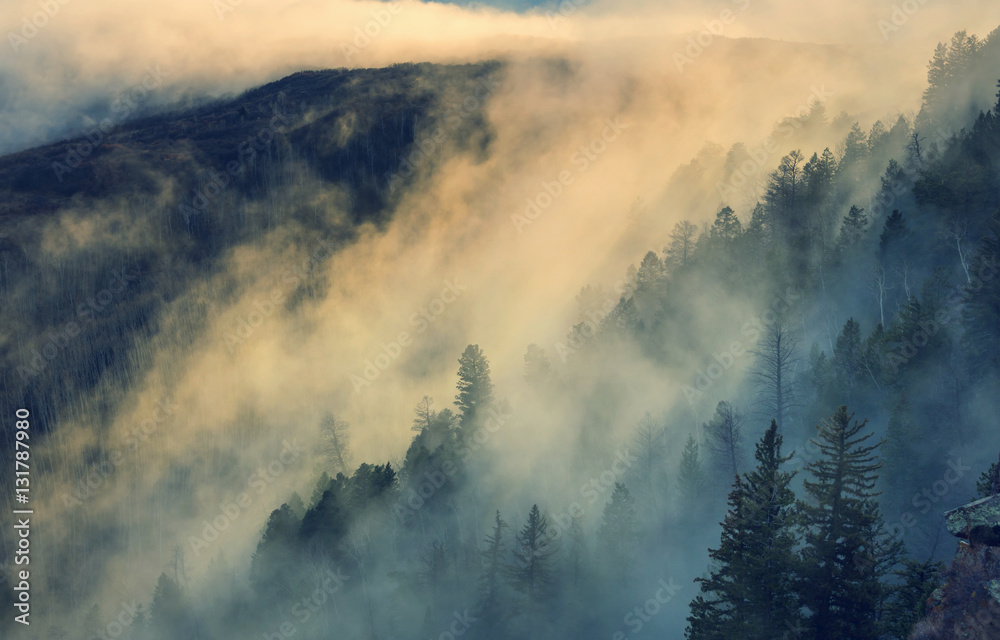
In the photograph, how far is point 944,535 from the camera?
47500 mm

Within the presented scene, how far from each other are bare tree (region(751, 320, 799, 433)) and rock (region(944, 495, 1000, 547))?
141 ft

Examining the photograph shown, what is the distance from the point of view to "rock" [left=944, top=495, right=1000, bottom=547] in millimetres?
22391

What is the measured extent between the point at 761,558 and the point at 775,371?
154 feet

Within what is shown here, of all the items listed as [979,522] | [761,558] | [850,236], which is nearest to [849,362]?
[850,236]

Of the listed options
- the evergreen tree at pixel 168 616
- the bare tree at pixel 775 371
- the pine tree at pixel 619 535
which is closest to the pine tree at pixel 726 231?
the bare tree at pixel 775 371

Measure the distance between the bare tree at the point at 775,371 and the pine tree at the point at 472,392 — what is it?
104 ft

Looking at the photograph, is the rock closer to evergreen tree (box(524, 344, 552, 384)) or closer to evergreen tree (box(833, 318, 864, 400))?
evergreen tree (box(833, 318, 864, 400))

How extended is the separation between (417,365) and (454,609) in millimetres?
121690

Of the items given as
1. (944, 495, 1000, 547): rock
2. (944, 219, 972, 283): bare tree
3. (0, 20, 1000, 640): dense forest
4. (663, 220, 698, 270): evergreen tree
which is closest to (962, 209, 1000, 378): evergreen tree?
(0, 20, 1000, 640): dense forest

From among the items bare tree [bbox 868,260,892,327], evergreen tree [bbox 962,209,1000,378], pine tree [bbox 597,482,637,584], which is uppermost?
bare tree [bbox 868,260,892,327]

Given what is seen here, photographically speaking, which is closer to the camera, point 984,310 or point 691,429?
point 984,310

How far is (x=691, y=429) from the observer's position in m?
79.3

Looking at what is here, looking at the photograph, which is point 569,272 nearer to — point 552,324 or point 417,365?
point 552,324

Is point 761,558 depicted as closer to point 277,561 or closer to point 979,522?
point 979,522
